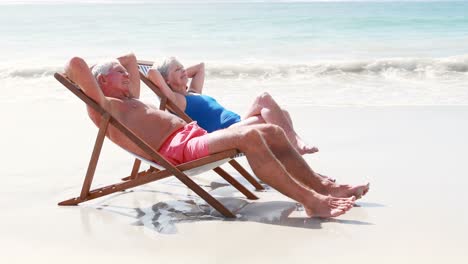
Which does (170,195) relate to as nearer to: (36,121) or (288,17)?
(36,121)

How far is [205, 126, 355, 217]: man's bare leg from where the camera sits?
4082mm

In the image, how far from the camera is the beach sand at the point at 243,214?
3.66 metres

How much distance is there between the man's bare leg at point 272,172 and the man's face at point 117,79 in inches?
34.0

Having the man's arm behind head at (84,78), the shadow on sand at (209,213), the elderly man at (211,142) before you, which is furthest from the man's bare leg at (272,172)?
the man's arm behind head at (84,78)

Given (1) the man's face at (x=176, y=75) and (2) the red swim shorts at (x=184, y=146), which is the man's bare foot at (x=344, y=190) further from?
(1) the man's face at (x=176, y=75)

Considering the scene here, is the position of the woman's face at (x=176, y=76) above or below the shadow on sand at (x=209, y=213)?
above

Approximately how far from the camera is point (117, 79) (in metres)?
4.64

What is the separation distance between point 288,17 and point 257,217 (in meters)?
29.0

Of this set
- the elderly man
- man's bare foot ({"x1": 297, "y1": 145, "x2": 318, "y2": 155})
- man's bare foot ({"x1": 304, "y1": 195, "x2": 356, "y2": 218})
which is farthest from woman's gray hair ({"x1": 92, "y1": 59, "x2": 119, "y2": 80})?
man's bare foot ({"x1": 304, "y1": 195, "x2": 356, "y2": 218})

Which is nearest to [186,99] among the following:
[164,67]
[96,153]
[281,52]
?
[164,67]

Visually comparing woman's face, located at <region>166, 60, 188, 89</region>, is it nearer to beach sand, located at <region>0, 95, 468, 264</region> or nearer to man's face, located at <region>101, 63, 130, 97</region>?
beach sand, located at <region>0, 95, 468, 264</region>

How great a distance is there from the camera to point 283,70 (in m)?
15.5

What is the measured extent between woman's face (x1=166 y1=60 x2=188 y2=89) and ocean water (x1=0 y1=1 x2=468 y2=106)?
4280mm

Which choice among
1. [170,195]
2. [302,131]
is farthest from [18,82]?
[170,195]
